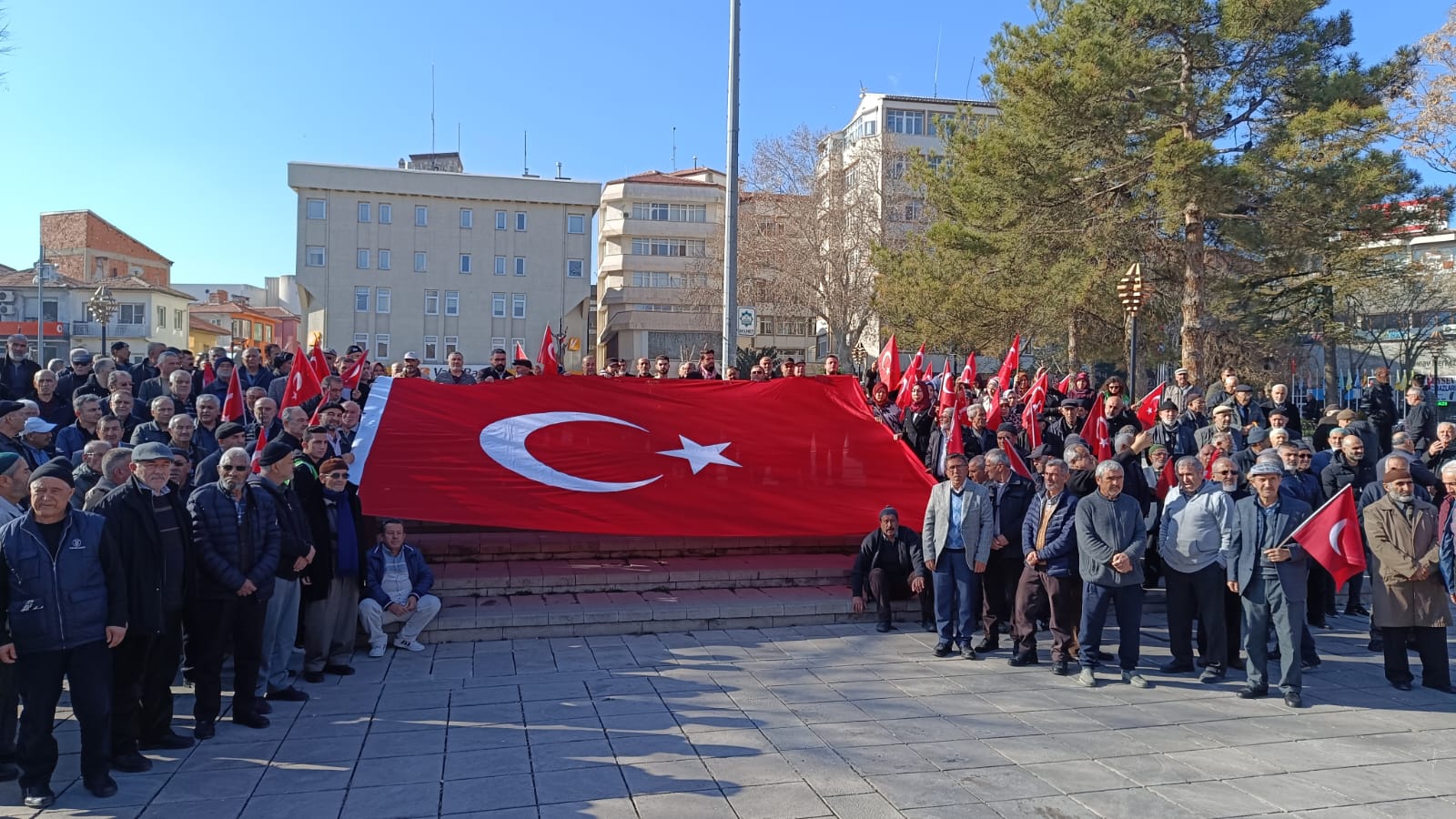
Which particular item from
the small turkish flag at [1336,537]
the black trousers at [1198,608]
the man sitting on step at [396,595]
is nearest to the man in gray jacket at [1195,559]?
the black trousers at [1198,608]

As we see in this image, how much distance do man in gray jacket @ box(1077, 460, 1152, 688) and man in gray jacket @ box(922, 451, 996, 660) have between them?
0.88 metres

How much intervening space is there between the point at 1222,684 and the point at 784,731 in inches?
146

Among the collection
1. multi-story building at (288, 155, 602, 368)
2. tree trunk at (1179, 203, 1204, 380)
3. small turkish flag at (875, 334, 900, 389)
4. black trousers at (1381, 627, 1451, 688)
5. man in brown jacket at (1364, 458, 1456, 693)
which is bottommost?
black trousers at (1381, 627, 1451, 688)

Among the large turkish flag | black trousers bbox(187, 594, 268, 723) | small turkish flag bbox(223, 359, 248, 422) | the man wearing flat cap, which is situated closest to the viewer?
black trousers bbox(187, 594, 268, 723)

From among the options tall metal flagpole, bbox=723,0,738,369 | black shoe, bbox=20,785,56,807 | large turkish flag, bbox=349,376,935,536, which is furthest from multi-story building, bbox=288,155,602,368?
black shoe, bbox=20,785,56,807

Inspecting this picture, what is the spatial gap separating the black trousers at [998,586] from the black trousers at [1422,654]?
2783mm

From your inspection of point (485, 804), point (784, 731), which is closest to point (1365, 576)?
point (784, 731)

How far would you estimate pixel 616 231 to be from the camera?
213ft

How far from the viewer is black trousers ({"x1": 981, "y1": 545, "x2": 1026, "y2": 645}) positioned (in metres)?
8.20

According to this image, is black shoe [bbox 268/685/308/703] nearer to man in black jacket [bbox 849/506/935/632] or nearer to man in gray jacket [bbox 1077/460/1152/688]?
man in black jacket [bbox 849/506/935/632]

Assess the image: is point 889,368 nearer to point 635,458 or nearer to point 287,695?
point 635,458

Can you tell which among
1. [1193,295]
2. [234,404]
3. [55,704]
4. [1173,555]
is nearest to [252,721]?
[55,704]

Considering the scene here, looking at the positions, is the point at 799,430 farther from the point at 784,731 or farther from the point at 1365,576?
the point at 1365,576

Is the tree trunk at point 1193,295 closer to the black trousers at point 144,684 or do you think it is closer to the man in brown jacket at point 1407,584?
the man in brown jacket at point 1407,584
